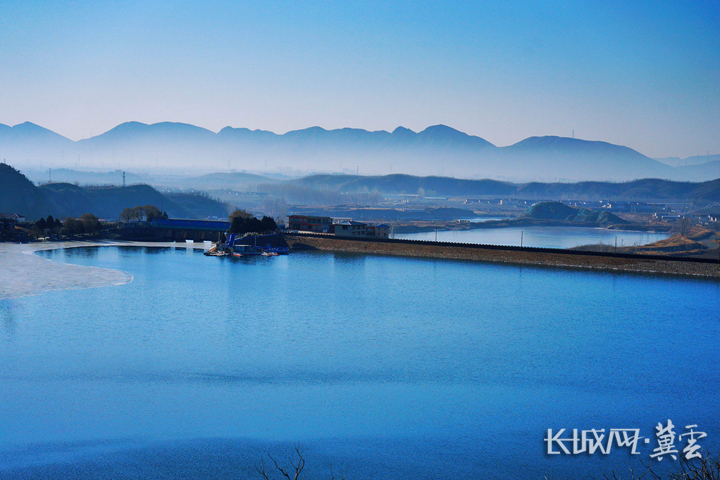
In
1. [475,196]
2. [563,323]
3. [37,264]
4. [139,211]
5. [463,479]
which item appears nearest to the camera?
[463,479]

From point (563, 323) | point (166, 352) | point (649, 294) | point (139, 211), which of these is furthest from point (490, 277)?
point (139, 211)

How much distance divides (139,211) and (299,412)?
97.9ft

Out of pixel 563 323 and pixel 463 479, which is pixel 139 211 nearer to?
pixel 563 323

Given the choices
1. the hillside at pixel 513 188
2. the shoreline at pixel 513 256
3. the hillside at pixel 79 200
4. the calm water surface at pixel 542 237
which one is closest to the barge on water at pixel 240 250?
the shoreline at pixel 513 256

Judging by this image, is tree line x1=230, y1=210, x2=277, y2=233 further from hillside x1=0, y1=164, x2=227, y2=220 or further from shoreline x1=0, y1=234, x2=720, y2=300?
hillside x1=0, y1=164, x2=227, y2=220

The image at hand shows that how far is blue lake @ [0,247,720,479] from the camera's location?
6551mm

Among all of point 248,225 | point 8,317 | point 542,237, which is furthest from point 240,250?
point 542,237

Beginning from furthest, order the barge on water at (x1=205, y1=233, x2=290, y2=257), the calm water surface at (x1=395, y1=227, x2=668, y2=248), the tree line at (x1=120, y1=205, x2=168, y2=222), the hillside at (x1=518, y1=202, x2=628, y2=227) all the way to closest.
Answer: the hillside at (x1=518, y1=202, x2=628, y2=227)
the calm water surface at (x1=395, y1=227, x2=668, y2=248)
the tree line at (x1=120, y1=205, x2=168, y2=222)
the barge on water at (x1=205, y1=233, x2=290, y2=257)

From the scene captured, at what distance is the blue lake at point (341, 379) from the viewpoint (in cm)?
655

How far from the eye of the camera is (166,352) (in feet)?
33.2

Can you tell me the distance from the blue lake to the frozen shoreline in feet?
2.66

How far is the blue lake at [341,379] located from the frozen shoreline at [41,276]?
0.81 meters

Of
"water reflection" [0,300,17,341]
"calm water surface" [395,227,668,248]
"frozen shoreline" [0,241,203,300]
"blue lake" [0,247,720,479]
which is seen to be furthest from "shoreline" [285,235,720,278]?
"water reflection" [0,300,17,341]

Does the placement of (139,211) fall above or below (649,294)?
above
